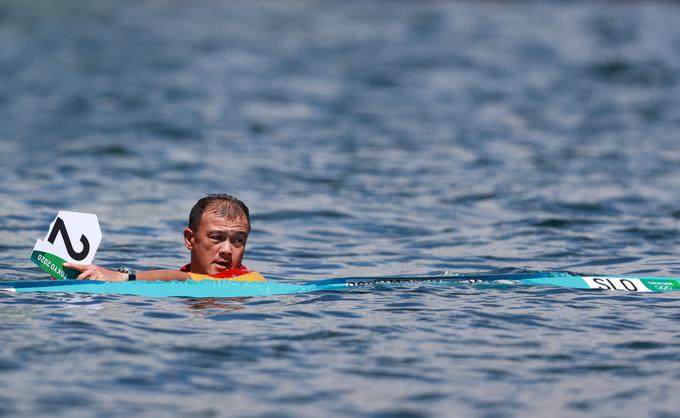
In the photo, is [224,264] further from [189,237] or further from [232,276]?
[189,237]

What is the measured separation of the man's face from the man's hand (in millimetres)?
713

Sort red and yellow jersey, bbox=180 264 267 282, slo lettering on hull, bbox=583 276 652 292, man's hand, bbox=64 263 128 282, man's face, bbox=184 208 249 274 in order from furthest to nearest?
slo lettering on hull, bbox=583 276 652 292, red and yellow jersey, bbox=180 264 267 282, man's face, bbox=184 208 249 274, man's hand, bbox=64 263 128 282

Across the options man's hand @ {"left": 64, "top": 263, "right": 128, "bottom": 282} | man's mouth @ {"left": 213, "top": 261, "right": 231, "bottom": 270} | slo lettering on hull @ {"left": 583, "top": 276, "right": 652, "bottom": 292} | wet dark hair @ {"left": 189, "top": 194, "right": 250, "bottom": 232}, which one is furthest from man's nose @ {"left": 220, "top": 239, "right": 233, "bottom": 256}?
slo lettering on hull @ {"left": 583, "top": 276, "right": 652, "bottom": 292}

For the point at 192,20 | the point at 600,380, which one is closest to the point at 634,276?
the point at 600,380

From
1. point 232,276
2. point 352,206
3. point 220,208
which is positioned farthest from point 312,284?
point 352,206

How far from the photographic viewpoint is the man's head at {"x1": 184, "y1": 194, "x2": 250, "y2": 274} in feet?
37.7

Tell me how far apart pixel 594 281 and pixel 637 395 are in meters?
3.67

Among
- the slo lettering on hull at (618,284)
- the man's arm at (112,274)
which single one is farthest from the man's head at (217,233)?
the slo lettering on hull at (618,284)

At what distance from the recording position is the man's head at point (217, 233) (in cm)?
1149

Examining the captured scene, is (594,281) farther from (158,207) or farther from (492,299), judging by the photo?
(158,207)

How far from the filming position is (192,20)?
167 feet

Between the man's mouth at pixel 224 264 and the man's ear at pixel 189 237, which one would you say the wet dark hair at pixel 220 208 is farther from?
the man's mouth at pixel 224 264

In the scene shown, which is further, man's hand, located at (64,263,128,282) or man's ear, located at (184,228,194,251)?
Answer: man's ear, located at (184,228,194,251)

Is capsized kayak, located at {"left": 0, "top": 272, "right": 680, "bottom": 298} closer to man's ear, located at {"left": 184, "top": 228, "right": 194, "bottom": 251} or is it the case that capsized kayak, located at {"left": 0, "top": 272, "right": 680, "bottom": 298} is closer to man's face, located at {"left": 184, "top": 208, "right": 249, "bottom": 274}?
man's face, located at {"left": 184, "top": 208, "right": 249, "bottom": 274}
